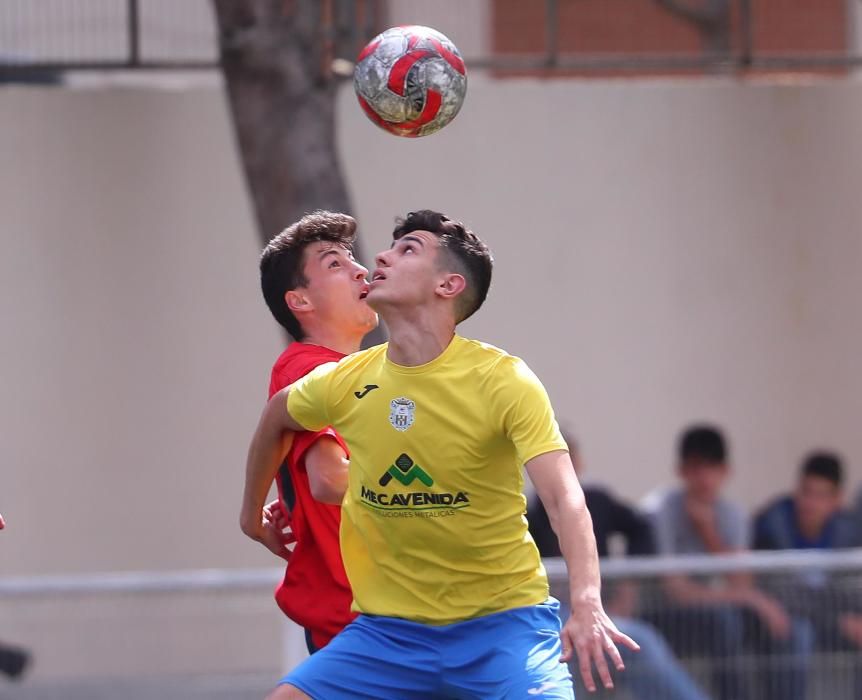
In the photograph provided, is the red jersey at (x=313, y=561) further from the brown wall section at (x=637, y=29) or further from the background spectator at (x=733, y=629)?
the brown wall section at (x=637, y=29)

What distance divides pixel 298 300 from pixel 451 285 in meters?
0.69

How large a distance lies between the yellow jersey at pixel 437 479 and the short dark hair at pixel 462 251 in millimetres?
164

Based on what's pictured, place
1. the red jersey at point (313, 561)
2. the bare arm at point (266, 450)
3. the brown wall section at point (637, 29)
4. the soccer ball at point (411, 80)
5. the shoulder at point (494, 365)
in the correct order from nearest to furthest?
1. the shoulder at point (494, 365)
2. the bare arm at point (266, 450)
3. the red jersey at point (313, 561)
4. the soccer ball at point (411, 80)
5. the brown wall section at point (637, 29)

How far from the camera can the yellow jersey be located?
4691 millimetres

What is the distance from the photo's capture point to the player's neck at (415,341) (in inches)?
190

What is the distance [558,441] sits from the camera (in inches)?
179

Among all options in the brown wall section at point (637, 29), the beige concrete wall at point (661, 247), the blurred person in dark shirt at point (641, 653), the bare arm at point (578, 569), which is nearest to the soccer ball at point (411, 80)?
the bare arm at point (578, 569)

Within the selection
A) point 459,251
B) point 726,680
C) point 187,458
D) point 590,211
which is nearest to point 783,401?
point 590,211

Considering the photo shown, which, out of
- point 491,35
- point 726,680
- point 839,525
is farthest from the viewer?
point 491,35

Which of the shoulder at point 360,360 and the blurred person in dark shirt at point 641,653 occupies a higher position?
the shoulder at point 360,360

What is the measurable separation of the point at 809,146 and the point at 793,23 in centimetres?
113

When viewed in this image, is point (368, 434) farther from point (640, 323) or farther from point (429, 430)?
point (640, 323)

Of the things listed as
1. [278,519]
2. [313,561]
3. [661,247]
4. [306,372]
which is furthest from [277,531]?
[661,247]

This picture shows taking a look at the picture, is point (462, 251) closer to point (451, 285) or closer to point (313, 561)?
point (451, 285)
